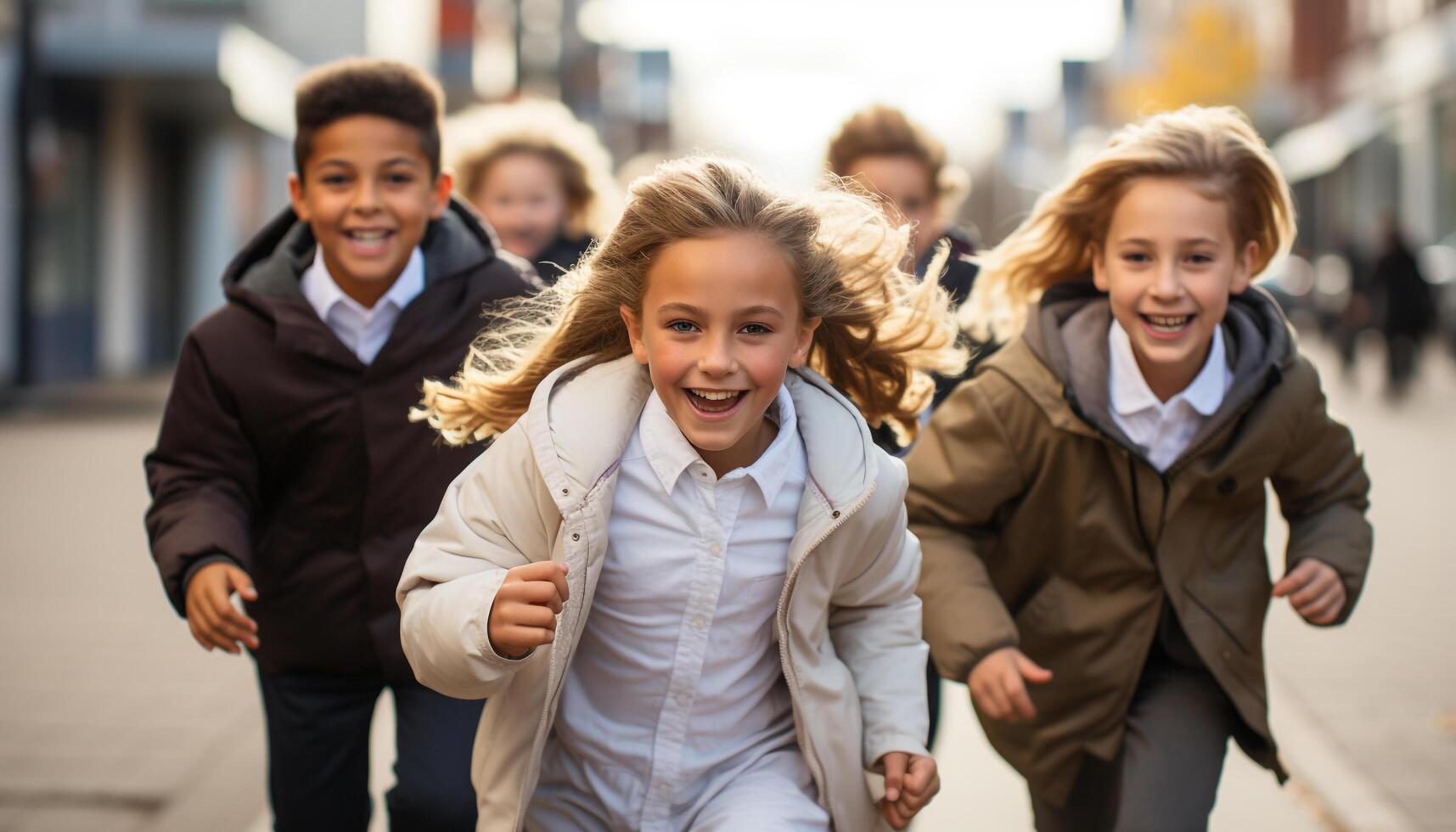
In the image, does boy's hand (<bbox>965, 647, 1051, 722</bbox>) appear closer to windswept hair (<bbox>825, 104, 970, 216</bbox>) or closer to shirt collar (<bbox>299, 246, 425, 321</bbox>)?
shirt collar (<bbox>299, 246, 425, 321</bbox>)

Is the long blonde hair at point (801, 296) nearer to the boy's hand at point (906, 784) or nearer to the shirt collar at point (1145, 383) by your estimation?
the shirt collar at point (1145, 383)

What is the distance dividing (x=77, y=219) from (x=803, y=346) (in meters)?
20.8

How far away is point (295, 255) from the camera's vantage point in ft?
13.2

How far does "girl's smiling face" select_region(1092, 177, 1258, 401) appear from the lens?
3621mm

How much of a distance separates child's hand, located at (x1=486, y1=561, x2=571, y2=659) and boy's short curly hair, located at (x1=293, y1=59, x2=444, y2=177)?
1.65m

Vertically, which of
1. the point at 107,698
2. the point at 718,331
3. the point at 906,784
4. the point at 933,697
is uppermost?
the point at 718,331

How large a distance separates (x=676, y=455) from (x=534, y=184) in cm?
373

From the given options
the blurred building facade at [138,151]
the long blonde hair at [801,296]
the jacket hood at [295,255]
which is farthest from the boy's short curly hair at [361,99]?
the blurred building facade at [138,151]

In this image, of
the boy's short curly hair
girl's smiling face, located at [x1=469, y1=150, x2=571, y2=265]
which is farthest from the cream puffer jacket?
girl's smiling face, located at [x1=469, y1=150, x2=571, y2=265]

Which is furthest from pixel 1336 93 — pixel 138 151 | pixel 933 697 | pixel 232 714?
pixel 933 697

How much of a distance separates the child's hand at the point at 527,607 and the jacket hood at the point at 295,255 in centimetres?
138

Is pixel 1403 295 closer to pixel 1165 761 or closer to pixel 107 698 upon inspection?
pixel 107 698

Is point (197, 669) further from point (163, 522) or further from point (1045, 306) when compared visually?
point (1045, 306)

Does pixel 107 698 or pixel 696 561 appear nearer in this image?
pixel 696 561
